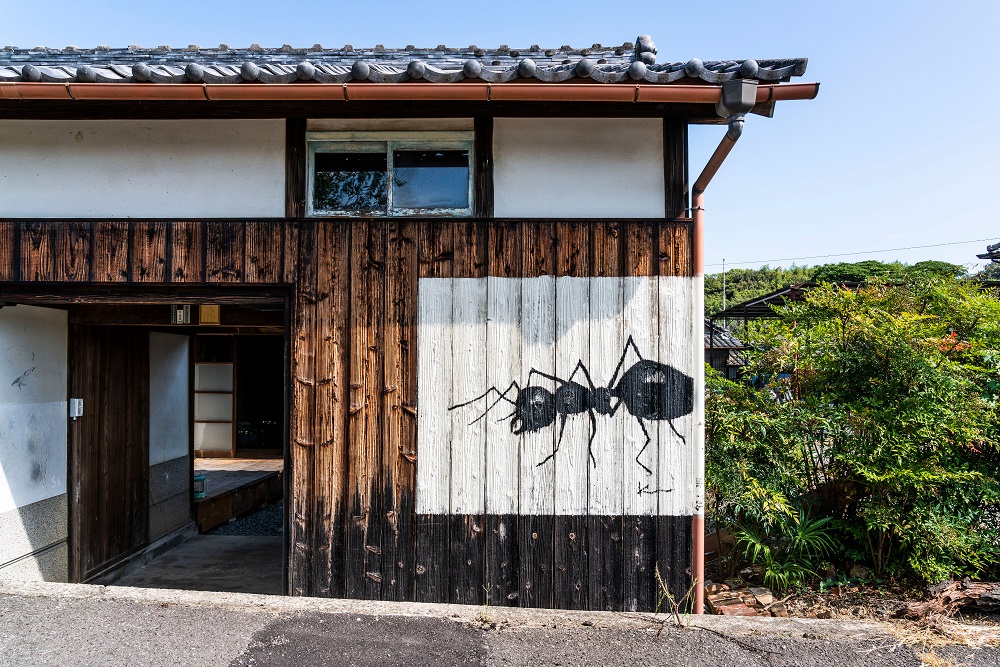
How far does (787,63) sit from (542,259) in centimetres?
204

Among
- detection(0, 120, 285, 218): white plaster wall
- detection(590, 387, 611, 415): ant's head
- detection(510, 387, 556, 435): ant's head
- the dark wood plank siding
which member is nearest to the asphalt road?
the dark wood plank siding

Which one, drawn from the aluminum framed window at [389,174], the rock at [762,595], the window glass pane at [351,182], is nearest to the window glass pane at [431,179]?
the aluminum framed window at [389,174]

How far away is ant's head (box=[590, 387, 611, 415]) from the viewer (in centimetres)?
405

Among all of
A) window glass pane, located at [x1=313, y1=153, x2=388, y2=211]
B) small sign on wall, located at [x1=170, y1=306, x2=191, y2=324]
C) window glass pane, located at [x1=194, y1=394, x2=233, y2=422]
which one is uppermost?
window glass pane, located at [x1=313, y1=153, x2=388, y2=211]

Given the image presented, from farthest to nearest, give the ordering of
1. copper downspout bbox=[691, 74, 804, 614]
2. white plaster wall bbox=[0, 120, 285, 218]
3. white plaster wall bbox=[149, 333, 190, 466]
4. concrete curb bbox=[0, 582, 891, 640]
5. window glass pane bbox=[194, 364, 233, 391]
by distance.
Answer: window glass pane bbox=[194, 364, 233, 391]
white plaster wall bbox=[149, 333, 190, 466]
white plaster wall bbox=[0, 120, 285, 218]
copper downspout bbox=[691, 74, 804, 614]
concrete curb bbox=[0, 582, 891, 640]

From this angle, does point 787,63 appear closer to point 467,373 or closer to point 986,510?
point 467,373

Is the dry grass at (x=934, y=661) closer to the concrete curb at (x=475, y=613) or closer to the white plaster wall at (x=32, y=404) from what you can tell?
the concrete curb at (x=475, y=613)

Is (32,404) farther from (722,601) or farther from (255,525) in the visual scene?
(722,601)

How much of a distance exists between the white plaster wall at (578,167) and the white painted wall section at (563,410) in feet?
1.99

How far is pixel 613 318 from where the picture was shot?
4.07 metres

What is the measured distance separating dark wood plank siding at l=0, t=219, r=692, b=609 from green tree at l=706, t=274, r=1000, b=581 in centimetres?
100

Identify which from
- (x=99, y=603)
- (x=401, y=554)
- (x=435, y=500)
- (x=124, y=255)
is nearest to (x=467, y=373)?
(x=435, y=500)

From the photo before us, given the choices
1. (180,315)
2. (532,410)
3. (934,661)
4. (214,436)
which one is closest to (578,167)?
(532,410)

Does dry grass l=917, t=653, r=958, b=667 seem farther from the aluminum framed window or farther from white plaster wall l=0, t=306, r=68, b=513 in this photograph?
white plaster wall l=0, t=306, r=68, b=513
